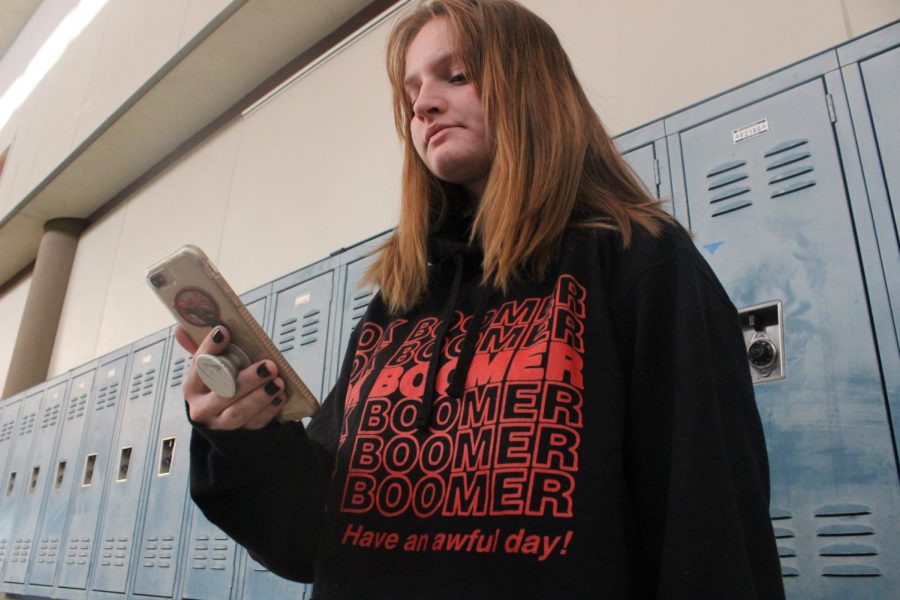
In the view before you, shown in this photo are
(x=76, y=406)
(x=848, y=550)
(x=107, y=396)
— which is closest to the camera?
(x=848, y=550)

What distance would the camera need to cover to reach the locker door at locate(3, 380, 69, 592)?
4.41 metres

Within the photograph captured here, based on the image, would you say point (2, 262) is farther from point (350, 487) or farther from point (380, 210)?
point (350, 487)

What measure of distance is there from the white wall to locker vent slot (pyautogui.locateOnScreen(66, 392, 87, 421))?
1.87 ft

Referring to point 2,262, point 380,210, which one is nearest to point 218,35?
point 380,210

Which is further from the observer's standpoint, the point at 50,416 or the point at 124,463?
the point at 50,416

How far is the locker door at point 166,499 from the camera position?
10.00ft

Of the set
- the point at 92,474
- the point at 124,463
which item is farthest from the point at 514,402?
the point at 92,474

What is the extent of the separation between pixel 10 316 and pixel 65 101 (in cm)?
291

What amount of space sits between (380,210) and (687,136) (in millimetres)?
1701

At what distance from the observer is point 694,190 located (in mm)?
1689

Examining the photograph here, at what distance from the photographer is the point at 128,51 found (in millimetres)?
5094

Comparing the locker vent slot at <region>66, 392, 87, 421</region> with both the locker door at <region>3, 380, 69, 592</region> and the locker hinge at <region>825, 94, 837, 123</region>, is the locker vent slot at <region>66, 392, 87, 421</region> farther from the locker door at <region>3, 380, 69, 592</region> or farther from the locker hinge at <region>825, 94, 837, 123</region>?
the locker hinge at <region>825, 94, 837, 123</region>

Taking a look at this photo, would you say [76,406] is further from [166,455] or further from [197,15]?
[197,15]

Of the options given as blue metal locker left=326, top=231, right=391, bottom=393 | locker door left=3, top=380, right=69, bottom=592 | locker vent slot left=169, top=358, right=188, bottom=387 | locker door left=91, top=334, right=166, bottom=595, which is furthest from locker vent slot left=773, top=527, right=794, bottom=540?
locker door left=3, top=380, right=69, bottom=592
